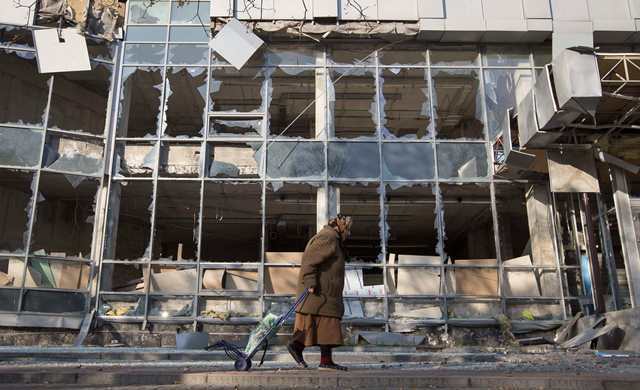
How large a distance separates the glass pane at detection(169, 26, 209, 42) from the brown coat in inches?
360

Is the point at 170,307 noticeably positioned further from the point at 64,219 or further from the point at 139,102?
the point at 64,219

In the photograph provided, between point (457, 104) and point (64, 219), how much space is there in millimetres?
11167

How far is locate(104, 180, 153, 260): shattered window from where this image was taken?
13.3 metres

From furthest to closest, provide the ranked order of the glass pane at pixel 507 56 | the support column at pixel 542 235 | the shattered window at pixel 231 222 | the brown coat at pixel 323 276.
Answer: the shattered window at pixel 231 222
the glass pane at pixel 507 56
the support column at pixel 542 235
the brown coat at pixel 323 276

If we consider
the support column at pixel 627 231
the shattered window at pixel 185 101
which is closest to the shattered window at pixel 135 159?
the shattered window at pixel 185 101

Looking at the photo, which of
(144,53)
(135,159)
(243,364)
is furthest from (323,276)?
(144,53)

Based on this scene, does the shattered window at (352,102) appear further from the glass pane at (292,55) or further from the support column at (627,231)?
the support column at (627,231)

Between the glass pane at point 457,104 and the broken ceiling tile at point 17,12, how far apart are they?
9430mm

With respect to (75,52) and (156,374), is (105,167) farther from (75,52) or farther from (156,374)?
(156,374)

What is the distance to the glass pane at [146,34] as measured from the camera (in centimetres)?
1440

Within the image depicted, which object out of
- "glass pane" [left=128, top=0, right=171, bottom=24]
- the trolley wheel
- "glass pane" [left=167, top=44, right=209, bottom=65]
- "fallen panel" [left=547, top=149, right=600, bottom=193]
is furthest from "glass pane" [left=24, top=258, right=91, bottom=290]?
"fallen panel" [left=547, top=149, right=600, bottom=193]

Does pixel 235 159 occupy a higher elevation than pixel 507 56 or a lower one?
lower

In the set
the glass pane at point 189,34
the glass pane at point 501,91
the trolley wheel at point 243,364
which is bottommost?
the trolley wheel at point 243,364

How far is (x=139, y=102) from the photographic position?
15062mm
